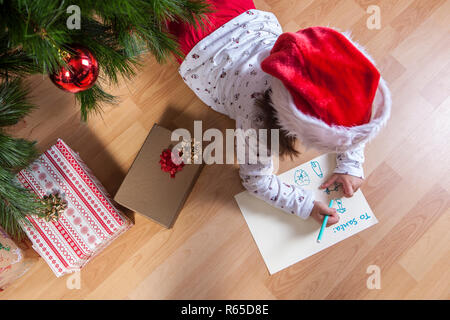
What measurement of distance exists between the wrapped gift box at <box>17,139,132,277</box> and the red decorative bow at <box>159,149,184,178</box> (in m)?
0.15

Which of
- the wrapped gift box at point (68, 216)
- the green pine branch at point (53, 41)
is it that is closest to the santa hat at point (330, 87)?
the green pine branch at point (53, 41)

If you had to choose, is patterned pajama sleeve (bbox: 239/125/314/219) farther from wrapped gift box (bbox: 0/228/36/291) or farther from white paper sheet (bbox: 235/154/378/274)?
wrapped gift box (bbox: 0/228/36/291)

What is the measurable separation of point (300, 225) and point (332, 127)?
395 mm

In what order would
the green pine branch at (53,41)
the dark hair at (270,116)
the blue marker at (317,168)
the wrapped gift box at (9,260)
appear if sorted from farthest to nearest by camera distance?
the blue marker at (317,168)
the wrapped gift box at (9,260)
the dark hair at (270,116)
the green pine branch at (53,41)

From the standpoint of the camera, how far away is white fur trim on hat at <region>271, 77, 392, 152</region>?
0.42 meters

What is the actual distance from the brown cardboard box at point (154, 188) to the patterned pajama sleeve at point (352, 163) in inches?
13.5

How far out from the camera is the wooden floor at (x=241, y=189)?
29.4 inches

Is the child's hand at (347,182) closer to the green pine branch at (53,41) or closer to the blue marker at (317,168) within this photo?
the blue marker at (317,168)

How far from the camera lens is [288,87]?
1.39 ft

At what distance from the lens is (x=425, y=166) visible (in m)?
0.77

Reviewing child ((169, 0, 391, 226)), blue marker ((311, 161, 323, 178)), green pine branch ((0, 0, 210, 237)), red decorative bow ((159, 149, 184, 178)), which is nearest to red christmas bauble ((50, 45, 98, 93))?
green pine branch ((0, 0, 210, 237))

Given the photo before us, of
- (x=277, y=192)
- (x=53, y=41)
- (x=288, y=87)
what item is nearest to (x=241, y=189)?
(x=277, y=192)

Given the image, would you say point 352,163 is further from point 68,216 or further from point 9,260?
point 9,260
